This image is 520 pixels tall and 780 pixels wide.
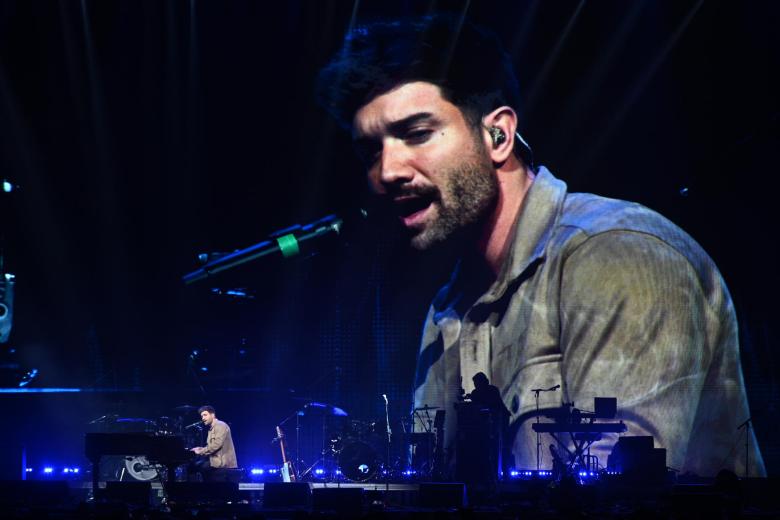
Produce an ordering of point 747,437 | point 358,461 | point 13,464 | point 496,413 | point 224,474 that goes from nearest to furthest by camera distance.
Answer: point 496,413 < point 747,437 < point 224,474 < point 13,464 < point 358,461

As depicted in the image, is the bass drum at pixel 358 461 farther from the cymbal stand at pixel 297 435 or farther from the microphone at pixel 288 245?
the microphone at pixel 288 245

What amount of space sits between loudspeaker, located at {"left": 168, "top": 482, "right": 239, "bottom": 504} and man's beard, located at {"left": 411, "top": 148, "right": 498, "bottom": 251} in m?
3.65

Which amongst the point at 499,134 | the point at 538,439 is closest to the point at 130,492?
the point at 538,439

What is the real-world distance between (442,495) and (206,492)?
1915 millimetres

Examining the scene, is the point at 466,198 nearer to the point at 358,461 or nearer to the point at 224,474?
the point at 358,461

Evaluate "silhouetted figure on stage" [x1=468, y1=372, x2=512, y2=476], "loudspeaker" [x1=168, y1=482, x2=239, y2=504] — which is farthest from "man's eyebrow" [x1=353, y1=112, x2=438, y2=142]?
"loudspeaker" [x1=168, y1=482, x2=239, y2=504]

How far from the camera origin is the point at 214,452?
9.64 meters

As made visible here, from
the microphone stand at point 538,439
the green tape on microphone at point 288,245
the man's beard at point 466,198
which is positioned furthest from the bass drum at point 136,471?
the microphone stand at point 538,439

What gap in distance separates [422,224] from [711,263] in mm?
2905

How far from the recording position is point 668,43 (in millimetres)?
10281

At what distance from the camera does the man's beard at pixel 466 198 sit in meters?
9.45

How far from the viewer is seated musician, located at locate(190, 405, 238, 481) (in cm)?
955

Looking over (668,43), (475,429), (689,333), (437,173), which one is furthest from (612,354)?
(668,43)

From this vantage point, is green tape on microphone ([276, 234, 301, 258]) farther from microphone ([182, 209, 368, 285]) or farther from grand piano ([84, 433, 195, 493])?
grand piano ([84, 433, 195, 493])
